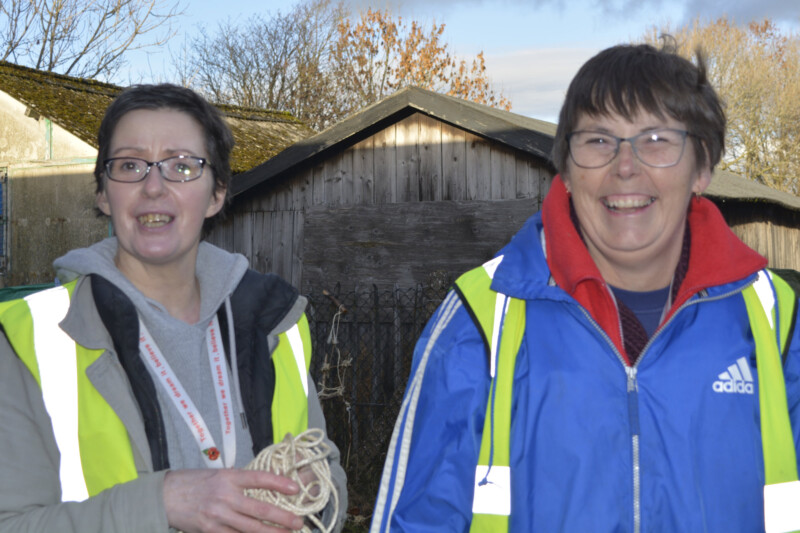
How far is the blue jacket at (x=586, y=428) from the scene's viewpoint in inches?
84.4

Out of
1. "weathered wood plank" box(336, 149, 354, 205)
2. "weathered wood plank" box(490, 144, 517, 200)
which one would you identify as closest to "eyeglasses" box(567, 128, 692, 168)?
"weathered wood plank" box(490, 144, 517, 200)

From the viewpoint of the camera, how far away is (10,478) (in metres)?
2.03

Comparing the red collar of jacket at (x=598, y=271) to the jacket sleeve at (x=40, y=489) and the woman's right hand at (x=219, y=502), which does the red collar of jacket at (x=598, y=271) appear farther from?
the jacket sleeve at (x=40, y=489)

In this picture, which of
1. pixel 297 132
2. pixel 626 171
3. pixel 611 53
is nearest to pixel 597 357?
pixel 626 171

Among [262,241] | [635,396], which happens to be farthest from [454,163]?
[635,396]

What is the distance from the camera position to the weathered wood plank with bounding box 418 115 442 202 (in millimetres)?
9469

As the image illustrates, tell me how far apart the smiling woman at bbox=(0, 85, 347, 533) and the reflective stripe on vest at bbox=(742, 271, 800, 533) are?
1.30 metres

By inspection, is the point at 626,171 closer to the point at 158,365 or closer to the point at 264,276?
the point at 264,276

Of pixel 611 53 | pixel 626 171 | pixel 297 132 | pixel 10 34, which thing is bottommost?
pixel 626 171

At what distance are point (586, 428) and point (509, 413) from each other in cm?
22

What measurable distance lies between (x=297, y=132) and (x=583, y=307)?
612 inches

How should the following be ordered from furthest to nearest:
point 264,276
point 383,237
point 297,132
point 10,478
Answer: point 297,132 < point 383,237 < point 264,276 < point 10,478

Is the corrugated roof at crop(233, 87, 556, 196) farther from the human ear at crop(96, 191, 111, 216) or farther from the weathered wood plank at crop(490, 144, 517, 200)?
the human ear at crop(96, 191, 111, 216)

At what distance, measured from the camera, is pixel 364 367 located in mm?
8328
